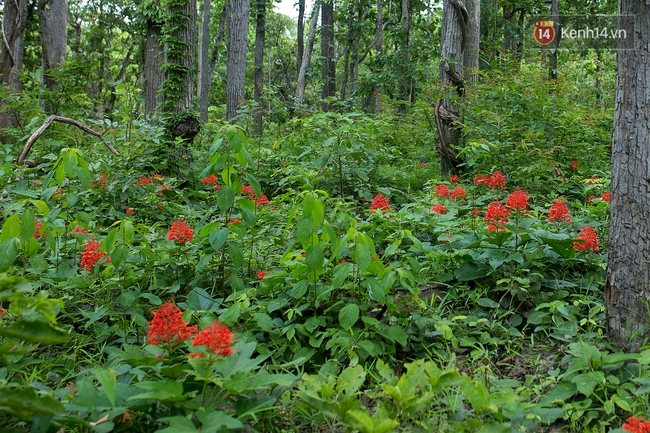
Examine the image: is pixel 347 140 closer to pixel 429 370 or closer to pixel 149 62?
pixel 429 370

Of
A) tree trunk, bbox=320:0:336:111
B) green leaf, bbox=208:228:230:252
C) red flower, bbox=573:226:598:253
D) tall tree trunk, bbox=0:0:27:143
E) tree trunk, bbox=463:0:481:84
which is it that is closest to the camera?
green leaf, bbox=208:228:230:252

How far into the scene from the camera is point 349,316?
104 inches

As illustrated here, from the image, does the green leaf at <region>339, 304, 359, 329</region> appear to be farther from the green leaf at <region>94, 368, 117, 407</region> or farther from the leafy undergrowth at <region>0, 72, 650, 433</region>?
the green leaf at <region>94, 368, 117, 407</region>

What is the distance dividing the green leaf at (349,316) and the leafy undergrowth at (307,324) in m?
0.02

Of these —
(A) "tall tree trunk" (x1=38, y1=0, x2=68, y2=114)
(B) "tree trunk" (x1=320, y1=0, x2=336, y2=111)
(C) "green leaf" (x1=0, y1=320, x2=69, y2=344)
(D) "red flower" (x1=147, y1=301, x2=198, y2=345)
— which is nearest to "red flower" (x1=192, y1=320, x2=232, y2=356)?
(D) "red flower" (x1=147, y1=301, x2=198, y2=345)

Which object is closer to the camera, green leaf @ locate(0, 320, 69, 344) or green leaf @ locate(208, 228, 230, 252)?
green leaf @ locate(0, 320, 69, 344)

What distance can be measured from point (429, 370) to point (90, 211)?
418 centimetres

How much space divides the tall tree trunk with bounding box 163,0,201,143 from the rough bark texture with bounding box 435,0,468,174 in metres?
3.78

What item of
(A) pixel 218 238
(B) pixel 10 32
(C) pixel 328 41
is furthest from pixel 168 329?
(C) pixel 328 41

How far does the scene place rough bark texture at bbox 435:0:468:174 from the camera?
23.0ft

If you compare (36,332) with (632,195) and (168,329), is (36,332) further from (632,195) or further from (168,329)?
(632,195)

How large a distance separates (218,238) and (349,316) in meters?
0.97

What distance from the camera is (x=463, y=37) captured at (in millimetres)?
7441

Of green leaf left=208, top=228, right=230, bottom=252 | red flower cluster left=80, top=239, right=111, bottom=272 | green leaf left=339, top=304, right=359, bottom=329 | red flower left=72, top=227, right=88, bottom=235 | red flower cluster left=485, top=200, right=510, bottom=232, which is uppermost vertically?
red flower cluster left=485, top=200, right=510, bottom=232
